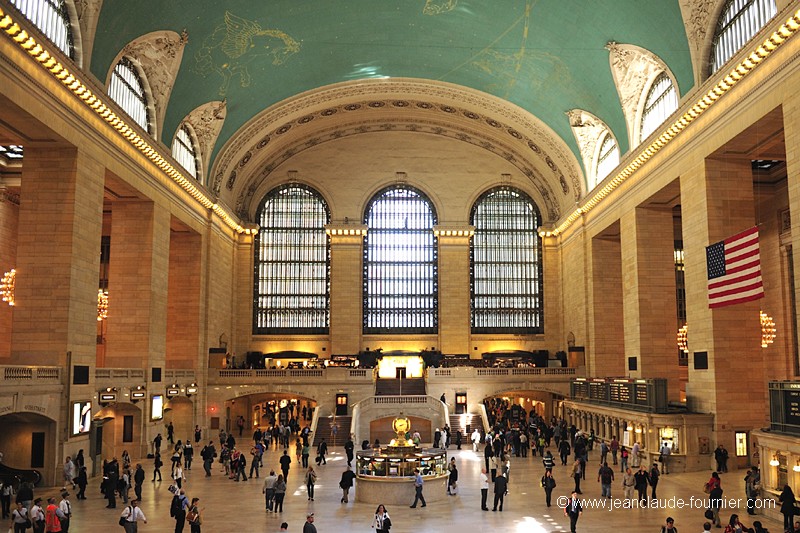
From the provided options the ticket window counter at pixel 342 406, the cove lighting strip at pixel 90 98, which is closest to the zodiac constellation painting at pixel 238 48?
the cove lighting strip at pixel 90 98

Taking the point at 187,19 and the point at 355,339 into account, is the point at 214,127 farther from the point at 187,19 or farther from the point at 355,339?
the point at 355,339

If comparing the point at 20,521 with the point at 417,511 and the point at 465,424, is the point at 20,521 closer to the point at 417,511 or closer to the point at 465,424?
the point at 417,511

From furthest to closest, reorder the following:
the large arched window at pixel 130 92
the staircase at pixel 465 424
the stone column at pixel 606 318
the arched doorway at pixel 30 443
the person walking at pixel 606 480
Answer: the stone column at pixel 606 318
the staircase at pixel 465 424
the large arched window at pixel 130 92
the arched doorway at pixel 30 443
the person walking at pixel 606 480

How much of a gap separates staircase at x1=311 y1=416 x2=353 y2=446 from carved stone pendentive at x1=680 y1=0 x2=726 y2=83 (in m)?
19.6

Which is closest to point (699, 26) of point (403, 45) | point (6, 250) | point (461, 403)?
point (403, 45)

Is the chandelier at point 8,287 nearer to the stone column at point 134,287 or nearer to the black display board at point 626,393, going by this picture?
the stone column at point 134,287

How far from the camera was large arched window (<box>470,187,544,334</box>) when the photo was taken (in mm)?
42688

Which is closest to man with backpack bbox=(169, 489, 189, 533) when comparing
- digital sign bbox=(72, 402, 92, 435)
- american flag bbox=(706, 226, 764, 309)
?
digital sign bbox=(72, 402, 92, 435)

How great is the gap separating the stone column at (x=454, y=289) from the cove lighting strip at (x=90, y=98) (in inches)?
585

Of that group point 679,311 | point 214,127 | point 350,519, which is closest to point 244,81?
point 214,127

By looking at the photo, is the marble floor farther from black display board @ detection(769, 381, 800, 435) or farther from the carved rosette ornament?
the carved rosette ornament

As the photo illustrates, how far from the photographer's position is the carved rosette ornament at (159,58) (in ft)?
79.3

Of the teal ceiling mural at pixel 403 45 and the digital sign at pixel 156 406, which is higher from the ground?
the teal ceiling mural at pixel 403 45

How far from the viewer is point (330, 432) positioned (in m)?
31.4
